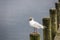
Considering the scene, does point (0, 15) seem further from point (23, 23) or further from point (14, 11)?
point (23, 23)

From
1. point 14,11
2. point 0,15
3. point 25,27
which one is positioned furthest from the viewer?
point 14,11

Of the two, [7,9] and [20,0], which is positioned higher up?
[20,0]

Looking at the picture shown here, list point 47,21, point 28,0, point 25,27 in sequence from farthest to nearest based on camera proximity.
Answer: point 28,0 < point 25,27 < point 47,21

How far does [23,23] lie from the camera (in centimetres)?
1648

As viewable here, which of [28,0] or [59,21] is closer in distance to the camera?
[59,21]

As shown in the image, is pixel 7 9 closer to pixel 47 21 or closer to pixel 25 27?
pixel 25 27

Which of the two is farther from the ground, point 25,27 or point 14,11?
point 14,11

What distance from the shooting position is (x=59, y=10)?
743 centimetres

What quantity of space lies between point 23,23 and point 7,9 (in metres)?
7.05

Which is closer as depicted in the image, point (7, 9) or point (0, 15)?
point (0, 15)

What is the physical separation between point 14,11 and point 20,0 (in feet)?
22.1

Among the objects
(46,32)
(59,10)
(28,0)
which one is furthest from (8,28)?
(28,0)

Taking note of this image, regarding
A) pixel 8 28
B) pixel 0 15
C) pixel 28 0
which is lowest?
pixel 8 28

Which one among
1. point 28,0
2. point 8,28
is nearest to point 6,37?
point 8,28
